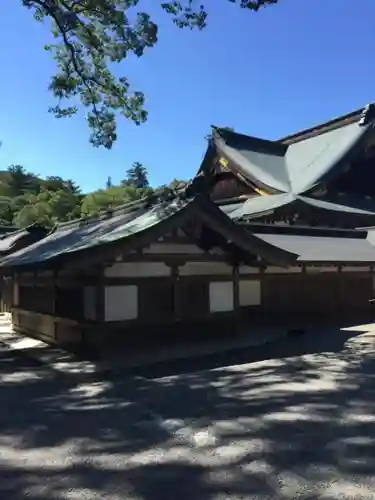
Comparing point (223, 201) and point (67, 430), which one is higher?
point (223, 201)

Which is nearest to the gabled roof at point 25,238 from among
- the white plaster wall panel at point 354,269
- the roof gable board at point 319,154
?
the roof gable board at point 319,154

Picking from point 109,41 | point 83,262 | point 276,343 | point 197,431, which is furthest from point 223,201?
point 197,431

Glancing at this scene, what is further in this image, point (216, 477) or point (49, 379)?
point (49, 379)

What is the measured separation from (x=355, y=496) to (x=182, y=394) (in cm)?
349

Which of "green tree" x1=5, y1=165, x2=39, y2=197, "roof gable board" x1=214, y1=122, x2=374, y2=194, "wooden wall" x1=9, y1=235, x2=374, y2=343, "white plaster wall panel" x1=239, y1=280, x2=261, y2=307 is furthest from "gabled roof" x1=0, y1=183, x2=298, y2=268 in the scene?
"green tree" x1=5, y1=165, x2=39, y2=197

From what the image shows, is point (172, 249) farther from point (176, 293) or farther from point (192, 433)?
point (192, 433)

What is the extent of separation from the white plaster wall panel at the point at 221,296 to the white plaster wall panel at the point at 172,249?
101 cm

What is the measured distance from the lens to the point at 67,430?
5297 millimetres

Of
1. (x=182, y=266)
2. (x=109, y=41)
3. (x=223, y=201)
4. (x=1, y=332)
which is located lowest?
(x=1, y=332)

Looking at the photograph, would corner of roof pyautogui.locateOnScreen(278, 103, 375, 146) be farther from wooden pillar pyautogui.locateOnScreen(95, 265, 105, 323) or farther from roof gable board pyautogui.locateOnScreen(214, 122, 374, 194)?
wooden pillar pyautogui.locateOnScreen(95, 265, 105, 323)

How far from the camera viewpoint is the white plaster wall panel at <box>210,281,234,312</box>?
1129 centimetres

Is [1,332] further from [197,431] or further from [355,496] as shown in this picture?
[355,496]

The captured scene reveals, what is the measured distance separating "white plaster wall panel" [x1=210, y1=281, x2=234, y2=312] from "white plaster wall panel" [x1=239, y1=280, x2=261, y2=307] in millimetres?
1464

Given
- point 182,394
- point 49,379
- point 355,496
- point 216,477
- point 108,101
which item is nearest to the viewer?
point 355,496
